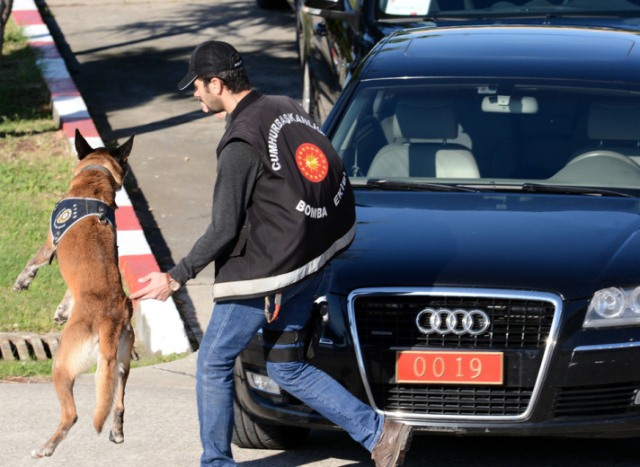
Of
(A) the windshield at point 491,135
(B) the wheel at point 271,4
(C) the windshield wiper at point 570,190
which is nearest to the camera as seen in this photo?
(C) the windshield wiper at point 570,190

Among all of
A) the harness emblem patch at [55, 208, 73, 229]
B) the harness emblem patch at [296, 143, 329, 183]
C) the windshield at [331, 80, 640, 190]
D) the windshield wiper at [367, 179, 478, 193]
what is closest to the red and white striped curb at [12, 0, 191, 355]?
the windshield at [331, 80, 640, 190]

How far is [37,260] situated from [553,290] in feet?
6.91

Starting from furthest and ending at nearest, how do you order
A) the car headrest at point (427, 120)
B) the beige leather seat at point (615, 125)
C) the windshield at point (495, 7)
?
the windshield at point (495, 7)
the car headrest at point (427, 120)
the beige leather seat at point (615, 125)

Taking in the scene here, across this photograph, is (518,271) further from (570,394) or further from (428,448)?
(428,448)

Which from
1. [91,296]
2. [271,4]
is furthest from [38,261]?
[271,4]

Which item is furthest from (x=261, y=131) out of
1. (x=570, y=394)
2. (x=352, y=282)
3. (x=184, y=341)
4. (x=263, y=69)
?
(x=263, y=69)

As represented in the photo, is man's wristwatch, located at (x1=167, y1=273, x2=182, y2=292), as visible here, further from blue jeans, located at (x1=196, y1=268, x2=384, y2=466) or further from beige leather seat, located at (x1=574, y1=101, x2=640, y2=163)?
beige leather seat, located at (x1=574, y1=101, x2=640, y2=163)

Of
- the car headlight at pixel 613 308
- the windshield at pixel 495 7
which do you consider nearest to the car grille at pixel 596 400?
the car headlight at pixel 613 308

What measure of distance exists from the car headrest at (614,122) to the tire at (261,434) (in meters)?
2.08

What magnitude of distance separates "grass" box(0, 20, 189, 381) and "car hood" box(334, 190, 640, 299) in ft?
6.71

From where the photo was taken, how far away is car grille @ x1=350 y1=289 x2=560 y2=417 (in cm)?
509

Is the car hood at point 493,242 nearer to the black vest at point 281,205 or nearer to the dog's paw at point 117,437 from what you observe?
the black vest at point 281,205

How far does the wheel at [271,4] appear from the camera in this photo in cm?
1714

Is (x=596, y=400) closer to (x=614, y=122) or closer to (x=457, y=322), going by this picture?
(x=457, y=322)
